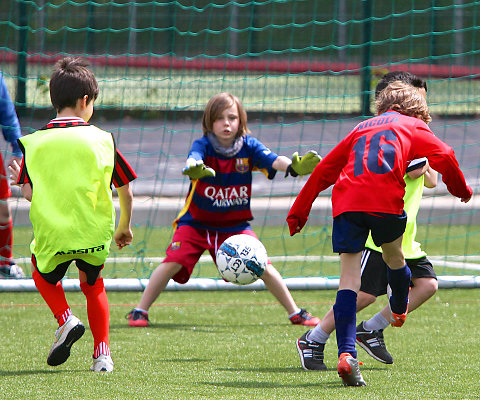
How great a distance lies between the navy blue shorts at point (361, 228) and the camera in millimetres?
3400

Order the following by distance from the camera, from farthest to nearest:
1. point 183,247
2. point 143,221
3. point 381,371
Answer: point 143,221 → point 183,247 → point 381,371

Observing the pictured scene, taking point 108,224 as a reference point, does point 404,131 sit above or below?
above

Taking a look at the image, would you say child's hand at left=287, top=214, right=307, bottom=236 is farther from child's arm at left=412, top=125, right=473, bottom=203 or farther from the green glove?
the green glove

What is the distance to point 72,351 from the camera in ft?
13.6

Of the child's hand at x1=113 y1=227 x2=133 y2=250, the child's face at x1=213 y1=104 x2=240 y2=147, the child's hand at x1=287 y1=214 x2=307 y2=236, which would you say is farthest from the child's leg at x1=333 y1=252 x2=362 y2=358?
the child's face at x1=213 y1=104 x2=240 y2=147

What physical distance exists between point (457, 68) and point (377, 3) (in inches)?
61.2

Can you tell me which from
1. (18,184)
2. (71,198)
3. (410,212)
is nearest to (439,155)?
(410,212)

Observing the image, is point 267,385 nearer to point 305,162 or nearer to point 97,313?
point 97,313

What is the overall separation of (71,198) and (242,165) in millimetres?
1660

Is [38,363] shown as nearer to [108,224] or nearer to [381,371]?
[108,224]

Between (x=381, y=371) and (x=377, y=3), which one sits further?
(x=377, y=3)

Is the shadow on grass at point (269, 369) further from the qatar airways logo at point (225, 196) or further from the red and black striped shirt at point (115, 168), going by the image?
the qatar airways logo at point (225, 196)

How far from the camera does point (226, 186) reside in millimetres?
5004

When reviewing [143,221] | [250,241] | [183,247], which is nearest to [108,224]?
[250,241]
